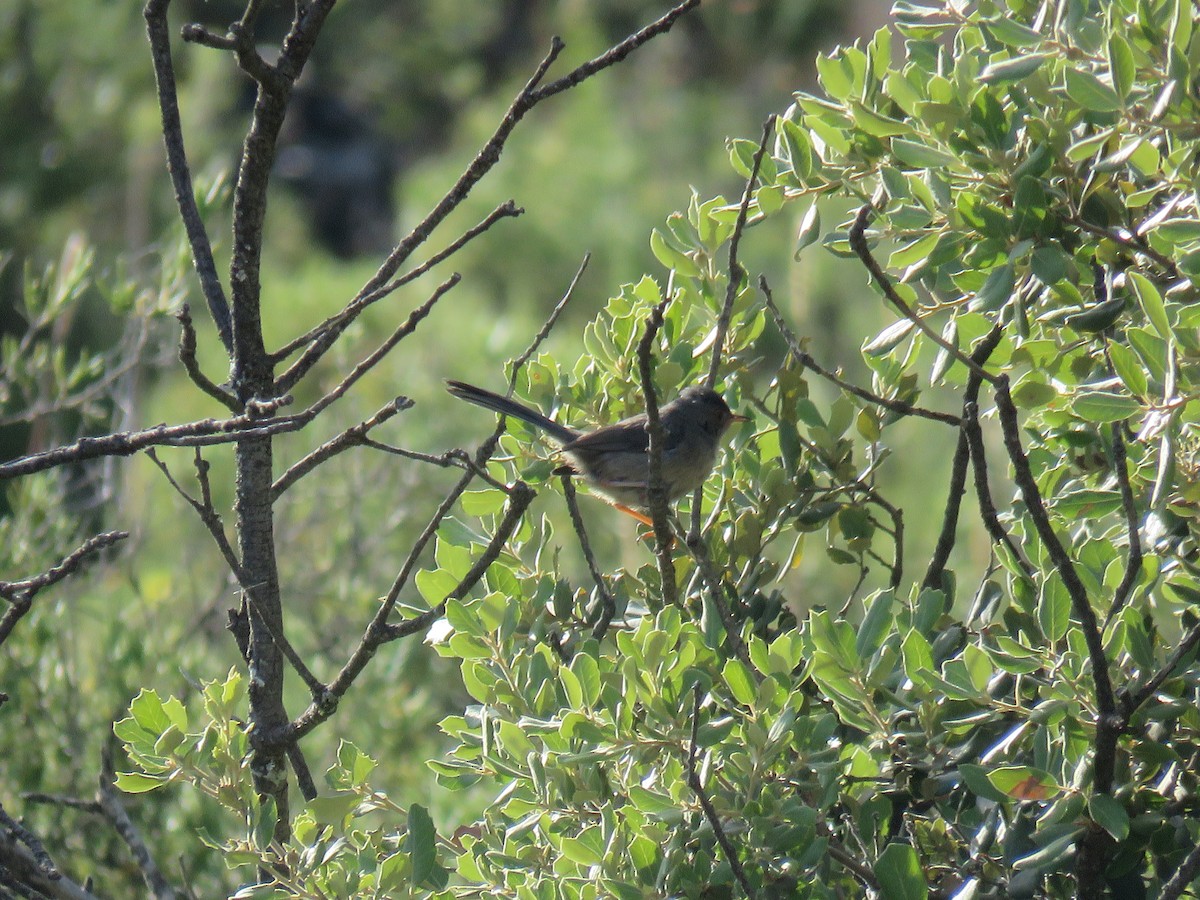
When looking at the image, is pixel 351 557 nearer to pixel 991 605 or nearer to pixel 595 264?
pixel 991 605

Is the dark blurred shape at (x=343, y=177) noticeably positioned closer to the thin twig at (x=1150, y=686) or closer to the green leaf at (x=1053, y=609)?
the green leaf at (x=1053, y=609)

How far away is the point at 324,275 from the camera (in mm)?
11953

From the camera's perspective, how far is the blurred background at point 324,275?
451cm

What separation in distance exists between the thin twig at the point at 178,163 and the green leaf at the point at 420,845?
3.33 feet

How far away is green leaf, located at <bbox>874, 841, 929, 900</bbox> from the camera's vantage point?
73.1 inches

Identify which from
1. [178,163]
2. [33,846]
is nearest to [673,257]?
[178,163]

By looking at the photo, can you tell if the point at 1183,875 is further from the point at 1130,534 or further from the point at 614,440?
the point at 614,440

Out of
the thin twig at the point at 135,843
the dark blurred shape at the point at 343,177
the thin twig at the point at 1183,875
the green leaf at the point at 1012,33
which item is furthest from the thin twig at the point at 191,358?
the dark blurred shape at the point at 343,177

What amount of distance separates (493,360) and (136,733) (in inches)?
236

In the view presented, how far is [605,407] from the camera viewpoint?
2.87 meters

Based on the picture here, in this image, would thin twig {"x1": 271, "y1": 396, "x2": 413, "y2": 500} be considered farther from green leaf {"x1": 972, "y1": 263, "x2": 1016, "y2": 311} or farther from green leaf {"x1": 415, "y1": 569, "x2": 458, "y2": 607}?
green leaf {"x1": 972, "y1": 263, "x2": 1016, "y2": 311}

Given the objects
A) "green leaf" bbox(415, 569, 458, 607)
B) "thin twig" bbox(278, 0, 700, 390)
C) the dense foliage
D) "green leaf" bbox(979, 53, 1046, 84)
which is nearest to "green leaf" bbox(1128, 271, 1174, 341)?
the dense foliage

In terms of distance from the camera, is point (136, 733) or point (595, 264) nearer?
point (136, 733)

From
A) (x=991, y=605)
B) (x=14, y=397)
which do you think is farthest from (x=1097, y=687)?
(x=14, y=397)
